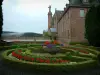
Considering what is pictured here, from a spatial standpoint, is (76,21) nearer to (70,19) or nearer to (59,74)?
(70,19)

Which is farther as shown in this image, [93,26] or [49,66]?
[93,26]

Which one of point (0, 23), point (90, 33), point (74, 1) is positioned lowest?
point (90, 33)

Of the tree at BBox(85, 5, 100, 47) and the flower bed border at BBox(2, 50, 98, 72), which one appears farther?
the tree at BBox(85, 5, 100, 47)

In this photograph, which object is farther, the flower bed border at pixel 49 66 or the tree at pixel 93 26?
the tree at pixel 93 26

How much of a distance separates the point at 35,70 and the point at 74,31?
2299cm

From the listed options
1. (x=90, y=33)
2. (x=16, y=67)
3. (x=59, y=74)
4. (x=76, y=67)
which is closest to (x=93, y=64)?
(x=76, y=67)

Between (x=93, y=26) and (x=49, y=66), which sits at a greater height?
(x=93, y=26)

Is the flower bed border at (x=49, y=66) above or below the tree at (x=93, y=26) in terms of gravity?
below

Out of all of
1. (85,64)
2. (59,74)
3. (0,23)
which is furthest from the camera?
(0,23)

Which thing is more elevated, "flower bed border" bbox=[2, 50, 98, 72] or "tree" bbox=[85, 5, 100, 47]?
"tree" bbox=[85, 5, 100, 47]

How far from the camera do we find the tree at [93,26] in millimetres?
23906

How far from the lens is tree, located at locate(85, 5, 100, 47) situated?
23.9 meters

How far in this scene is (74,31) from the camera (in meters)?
31.2

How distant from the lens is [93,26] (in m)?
24.6
